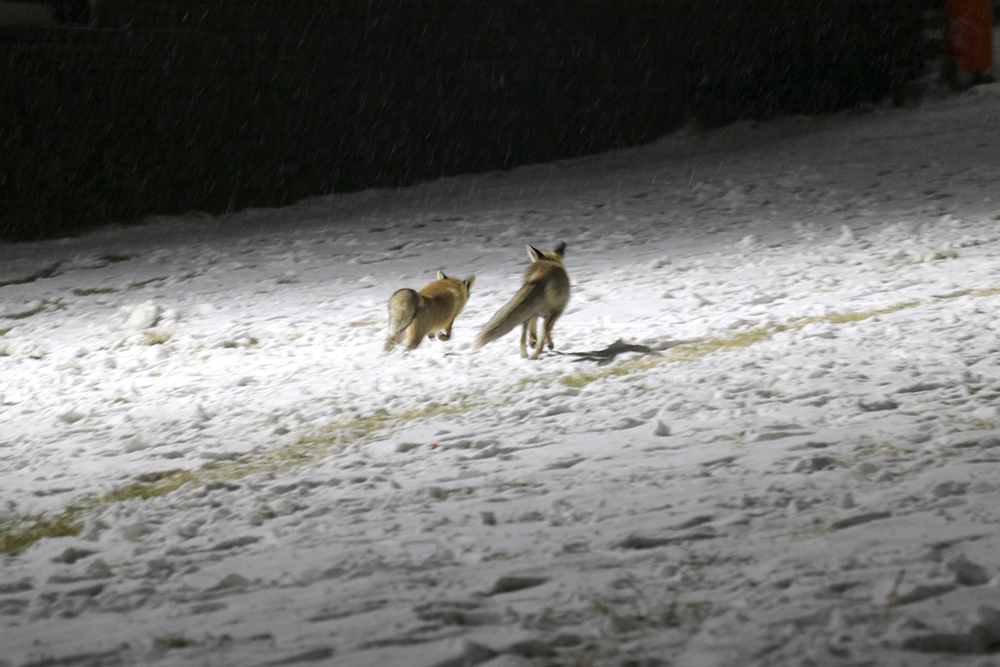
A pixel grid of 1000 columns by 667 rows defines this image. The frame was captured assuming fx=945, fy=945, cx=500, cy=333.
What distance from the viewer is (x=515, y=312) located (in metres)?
4.19

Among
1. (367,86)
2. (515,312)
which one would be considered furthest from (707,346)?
(367,86)

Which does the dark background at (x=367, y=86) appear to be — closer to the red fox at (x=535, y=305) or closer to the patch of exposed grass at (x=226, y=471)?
the red fox at (x=535, y=305)

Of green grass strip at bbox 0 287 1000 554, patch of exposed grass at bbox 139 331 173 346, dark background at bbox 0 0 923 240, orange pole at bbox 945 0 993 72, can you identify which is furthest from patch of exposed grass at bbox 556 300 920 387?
orange pole at bbox 945 0 993 72

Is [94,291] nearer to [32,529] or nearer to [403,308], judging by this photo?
[403,308]

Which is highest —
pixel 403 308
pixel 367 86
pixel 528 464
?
pixel 367 86

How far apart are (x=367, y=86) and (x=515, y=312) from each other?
797 centimetres

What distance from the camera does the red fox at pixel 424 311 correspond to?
14.9 feet

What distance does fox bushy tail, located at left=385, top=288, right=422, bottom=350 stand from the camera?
178 inches

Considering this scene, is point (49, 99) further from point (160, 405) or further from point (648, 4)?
point (648, 4)

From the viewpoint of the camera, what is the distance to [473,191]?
11297 millimetres

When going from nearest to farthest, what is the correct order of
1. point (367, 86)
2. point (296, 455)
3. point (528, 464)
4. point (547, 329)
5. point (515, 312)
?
point (528, 464) < point (296, 455) < point (515, 312) < point (547, 329) < point (367, 86)

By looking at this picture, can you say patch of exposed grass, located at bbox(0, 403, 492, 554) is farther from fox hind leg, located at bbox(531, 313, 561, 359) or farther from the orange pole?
the orange pole

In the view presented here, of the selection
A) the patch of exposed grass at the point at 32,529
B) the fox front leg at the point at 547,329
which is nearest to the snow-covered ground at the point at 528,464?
the patch of exposed grass at the point at 32,529

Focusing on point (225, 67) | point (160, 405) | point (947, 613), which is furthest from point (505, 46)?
point (947, 613)
